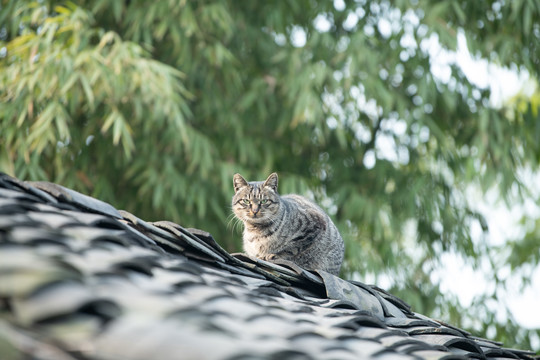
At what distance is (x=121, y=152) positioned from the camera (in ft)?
17.7

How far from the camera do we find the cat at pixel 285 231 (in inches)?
124

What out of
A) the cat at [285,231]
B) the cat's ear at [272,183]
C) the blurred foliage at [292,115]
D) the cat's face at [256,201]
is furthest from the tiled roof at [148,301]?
the blurred foliage at [292,115]

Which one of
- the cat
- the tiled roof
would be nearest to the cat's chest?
the cat

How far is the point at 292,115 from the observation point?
5.86m

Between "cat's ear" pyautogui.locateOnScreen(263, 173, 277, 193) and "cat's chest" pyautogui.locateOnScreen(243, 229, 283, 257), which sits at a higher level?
"cat's ear" pyautogui.locateOnScreen(263, 173, 277, 193)

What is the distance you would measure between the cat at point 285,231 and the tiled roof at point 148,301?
1.21 meters

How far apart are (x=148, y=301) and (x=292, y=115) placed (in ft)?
16.2

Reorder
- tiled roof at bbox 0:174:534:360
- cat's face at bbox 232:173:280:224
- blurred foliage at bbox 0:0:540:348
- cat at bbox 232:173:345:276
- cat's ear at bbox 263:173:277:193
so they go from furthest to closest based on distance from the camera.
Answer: blurred foliage at bbox 0:0:540:348 < cat's ear at bbox 263:173:277:193 < cat's face at bbox 232:173:280:224 < cat at bbox 232:173:345:276 < tiled roof at bbox 0:174:534:360

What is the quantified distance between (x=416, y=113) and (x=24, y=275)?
5327mm

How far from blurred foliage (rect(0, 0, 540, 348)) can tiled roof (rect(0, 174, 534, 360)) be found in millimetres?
3135

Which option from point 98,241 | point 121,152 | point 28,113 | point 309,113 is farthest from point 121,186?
point 98,241

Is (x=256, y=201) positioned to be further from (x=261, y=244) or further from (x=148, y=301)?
(x=148, y=301)

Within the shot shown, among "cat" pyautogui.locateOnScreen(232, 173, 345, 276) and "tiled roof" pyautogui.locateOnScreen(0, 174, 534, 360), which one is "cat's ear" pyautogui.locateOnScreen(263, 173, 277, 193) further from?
"tiled roof" pyautogui.locateOnScreen(0, 174, 534, 360)

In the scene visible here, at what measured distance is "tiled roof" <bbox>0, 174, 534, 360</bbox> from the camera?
881 millimetres
